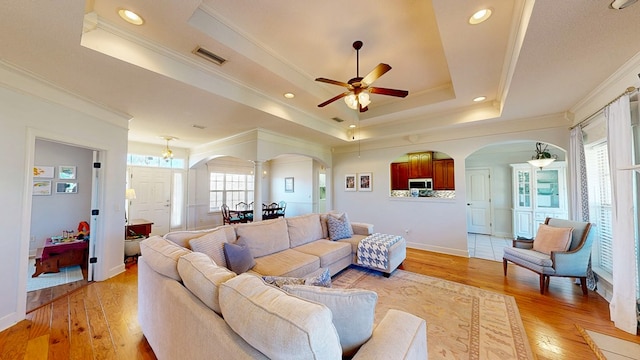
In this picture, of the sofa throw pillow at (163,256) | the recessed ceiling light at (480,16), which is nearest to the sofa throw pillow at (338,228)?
the sofa throw pillow at (163,256)

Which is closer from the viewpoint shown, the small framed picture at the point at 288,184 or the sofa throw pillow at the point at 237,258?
the sofa throw pillow at the point at 237,258

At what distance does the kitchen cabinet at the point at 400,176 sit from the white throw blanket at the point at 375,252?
10.4ft

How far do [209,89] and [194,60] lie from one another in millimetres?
342

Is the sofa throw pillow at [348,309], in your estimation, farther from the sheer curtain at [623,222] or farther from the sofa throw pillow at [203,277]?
the sheer curtain at [623,222]

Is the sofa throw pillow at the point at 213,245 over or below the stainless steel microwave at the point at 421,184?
below

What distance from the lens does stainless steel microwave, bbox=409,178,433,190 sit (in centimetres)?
619

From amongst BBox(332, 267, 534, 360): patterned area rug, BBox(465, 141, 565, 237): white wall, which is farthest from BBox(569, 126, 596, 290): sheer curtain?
BBox(465, 141, 565, 237): white wall

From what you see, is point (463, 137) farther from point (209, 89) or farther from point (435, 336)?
point (209, 89)

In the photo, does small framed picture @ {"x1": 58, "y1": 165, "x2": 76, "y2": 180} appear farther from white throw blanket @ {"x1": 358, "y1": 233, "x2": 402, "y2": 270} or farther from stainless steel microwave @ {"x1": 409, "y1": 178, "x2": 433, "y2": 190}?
stainless steel microwave @ {"x1": 409, "y1": 178, "x2": 433, "y2": 190}

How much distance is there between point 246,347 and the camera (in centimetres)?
94

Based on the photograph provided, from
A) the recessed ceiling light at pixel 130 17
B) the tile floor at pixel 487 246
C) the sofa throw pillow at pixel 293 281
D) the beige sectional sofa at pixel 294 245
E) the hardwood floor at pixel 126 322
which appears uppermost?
the recessed ceiling light at pixel 130 17

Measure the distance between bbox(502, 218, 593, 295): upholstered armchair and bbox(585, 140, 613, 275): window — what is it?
21cm

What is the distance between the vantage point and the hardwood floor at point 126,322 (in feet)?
6.51

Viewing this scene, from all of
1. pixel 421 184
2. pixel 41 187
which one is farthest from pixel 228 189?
pixel 421 184
